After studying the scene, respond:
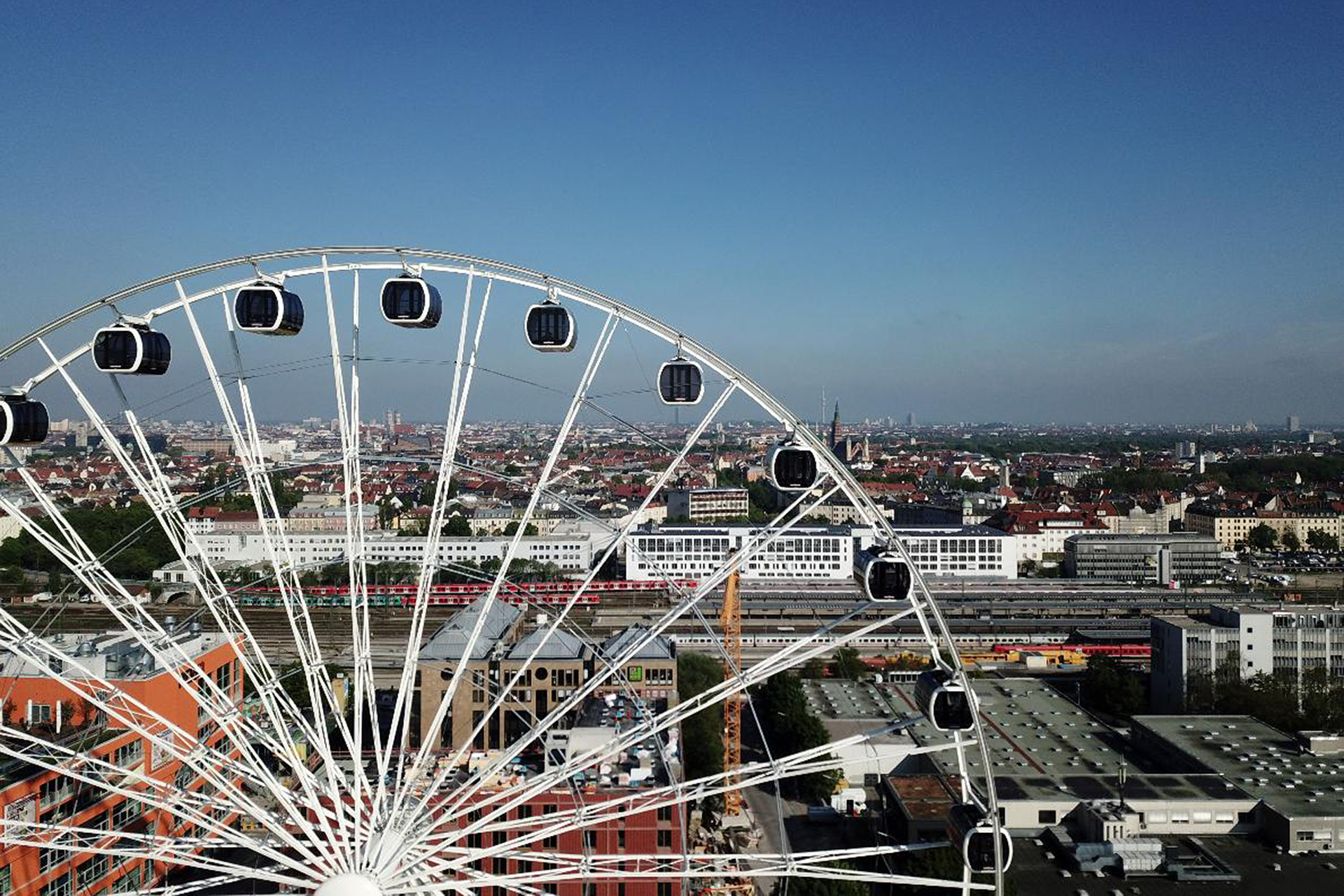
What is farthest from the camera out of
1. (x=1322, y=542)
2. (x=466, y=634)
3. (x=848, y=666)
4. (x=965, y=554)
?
(x=1322, y=542)

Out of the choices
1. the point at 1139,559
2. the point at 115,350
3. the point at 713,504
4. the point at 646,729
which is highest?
the point at 115,350

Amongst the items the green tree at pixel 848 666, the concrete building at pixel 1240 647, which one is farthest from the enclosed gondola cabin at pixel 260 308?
the concrete building at pixel 1240 647

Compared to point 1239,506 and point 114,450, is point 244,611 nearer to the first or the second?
point 114,450

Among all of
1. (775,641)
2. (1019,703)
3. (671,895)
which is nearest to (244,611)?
(775,641)

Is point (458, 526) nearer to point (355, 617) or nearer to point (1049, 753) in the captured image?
point (1049, 753)

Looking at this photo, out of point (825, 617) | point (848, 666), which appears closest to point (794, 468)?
point (848, 666)

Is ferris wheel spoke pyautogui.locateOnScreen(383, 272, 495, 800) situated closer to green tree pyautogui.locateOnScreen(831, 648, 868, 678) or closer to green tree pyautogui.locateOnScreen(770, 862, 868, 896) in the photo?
green tree pyautogui.locateOnScreen(770, 862, 868, 896)

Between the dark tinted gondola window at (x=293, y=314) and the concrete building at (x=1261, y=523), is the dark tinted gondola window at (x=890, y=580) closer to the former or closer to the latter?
the dark tinted gondola window at (x=293, y=314)
